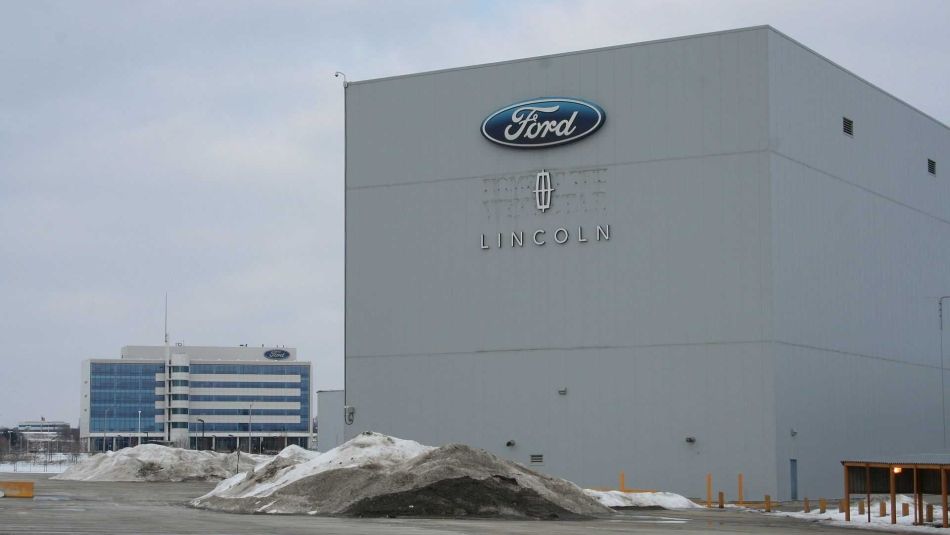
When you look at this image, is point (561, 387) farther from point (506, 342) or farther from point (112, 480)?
point (112, 480)

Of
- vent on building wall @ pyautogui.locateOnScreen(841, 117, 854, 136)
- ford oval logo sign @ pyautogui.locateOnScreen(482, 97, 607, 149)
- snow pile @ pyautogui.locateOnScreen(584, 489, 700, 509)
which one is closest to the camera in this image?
snow pile @ pyautogui.locateOnScreen(584, 489, 700, 509)

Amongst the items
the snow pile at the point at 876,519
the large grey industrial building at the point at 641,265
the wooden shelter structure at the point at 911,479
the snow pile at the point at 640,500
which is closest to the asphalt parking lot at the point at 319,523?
the snow pile at the point at 640,500

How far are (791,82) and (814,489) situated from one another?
54.7 ft

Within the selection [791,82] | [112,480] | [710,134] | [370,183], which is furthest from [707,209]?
[112,480]

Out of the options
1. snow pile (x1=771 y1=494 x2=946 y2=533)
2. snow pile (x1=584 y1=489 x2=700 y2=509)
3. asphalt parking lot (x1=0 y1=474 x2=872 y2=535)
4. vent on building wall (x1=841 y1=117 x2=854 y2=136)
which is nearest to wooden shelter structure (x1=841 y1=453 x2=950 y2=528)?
snow pile (x1=771 y1=494 x2=946 y2=533)

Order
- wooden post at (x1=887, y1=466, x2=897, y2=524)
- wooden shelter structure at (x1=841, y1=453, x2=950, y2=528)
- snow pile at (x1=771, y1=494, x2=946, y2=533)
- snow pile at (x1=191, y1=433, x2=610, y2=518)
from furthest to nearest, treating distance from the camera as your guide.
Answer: snow pile at (x1=191, y1=433, x2=610, y2=518), wooden post at (x1=887, y1=466, x2=897, y2=524), wooden shelter structure at (x1=841, y1=453, x2=950, y2=528), snow pile at (x1=771, y1=494, x2=946, y2=533)

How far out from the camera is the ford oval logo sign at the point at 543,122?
5822 cm

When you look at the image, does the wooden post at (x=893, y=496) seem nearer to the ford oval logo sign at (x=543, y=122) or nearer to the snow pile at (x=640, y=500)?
the snow pile at (x=640, y=500)

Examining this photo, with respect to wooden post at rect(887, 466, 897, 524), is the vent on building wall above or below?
above

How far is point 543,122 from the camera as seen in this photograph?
59.3 meters

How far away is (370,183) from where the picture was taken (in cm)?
6353

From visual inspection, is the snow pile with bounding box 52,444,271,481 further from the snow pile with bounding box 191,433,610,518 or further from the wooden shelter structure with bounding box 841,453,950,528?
the wooden shelter structure with bounding box 841,453,950,528

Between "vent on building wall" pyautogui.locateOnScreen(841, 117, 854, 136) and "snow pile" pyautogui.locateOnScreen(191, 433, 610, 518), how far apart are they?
23575 mm

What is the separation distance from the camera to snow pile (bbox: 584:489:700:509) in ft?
157
